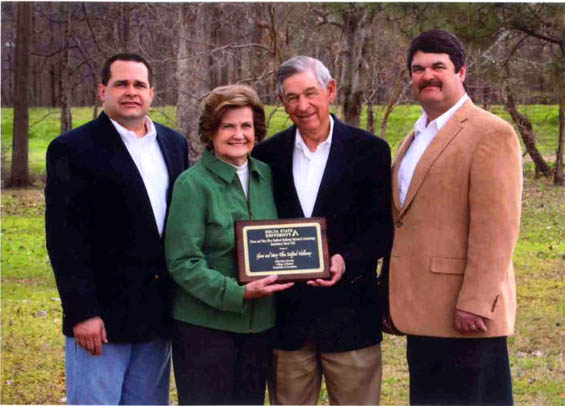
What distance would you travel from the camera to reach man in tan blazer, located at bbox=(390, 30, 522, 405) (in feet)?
11.8

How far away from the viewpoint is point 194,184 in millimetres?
3611

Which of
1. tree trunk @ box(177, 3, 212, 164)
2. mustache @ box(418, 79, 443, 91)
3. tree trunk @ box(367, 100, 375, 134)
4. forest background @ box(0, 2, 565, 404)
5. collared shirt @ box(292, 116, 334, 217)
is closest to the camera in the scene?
mustache @ box(418, 79, 443, 91)

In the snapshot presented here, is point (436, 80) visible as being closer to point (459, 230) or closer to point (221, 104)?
point (459, 230)

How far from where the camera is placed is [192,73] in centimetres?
906

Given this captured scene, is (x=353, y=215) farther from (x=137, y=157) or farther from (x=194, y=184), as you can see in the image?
(x=137, y=157)

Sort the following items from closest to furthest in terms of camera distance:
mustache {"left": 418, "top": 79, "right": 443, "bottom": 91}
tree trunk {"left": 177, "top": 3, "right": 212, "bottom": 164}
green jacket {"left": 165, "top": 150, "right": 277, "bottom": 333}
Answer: green jacket {"left": 165, "top": 150, "right": 277, "bottom": 333}, mustache {"left": 418, "top": 79, "right": 443, "bottom": 91}, tree trunk {"left": 177, "top": 3, "right": 212, "bottom": 164}

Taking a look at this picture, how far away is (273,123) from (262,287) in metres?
4.80

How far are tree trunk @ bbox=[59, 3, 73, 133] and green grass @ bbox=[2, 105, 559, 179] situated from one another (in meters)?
0.22

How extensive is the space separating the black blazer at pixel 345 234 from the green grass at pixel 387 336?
2.71 m

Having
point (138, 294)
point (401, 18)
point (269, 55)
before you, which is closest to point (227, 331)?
point (138, 294)

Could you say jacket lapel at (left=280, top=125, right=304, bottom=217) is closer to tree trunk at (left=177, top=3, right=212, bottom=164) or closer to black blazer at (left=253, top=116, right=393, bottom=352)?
black blazer at (left=253, top=116, right=393, bottom=352)

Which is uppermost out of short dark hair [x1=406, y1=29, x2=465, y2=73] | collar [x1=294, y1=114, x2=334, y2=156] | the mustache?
short dark hair [x1=406, y1=29, x2=465, y2=73]

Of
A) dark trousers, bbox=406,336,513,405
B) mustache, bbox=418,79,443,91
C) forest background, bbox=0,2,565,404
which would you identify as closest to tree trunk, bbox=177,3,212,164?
forest background, bbox=0,2,565,404

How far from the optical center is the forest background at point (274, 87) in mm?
7145
